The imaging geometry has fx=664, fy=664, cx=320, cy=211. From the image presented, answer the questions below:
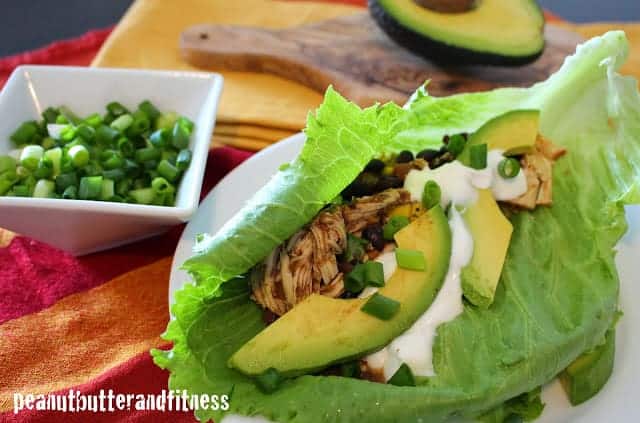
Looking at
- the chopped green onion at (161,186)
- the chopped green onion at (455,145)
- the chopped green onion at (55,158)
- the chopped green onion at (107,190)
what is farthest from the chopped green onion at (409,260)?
the chopped green onion at (55,158)

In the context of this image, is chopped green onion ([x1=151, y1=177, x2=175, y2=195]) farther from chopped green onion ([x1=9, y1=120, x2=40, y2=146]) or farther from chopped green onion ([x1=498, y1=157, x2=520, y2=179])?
chopped green onion ([x1=498, y1=157, x2=520, y2=179])

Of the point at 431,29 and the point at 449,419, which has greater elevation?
the point at 431,29

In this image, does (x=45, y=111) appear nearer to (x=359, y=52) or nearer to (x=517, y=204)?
(x=359, y=52)

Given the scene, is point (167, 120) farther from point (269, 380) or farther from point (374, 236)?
point (269, 380)

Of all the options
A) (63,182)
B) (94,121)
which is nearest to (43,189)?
(63,182)

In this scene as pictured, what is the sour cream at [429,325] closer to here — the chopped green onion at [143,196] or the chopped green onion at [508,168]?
the chopped green onion at [508,168]

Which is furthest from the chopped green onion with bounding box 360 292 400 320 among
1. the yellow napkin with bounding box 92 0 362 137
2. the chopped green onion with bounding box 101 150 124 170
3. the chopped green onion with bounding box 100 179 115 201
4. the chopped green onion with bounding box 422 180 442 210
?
Result: the yellow napkin with bounding box 92 0 362 137

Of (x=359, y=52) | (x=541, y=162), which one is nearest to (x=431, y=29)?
(x=359, y=52)
